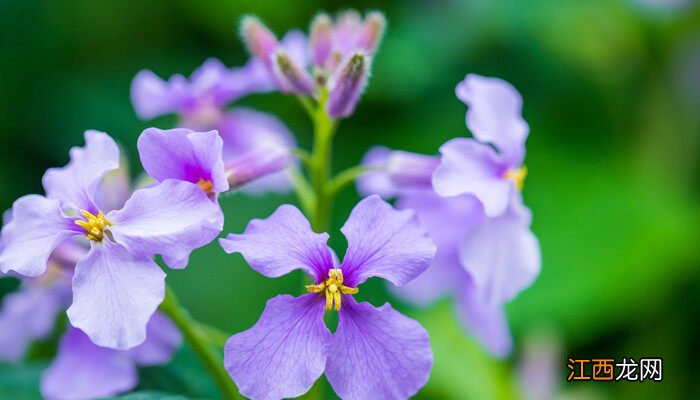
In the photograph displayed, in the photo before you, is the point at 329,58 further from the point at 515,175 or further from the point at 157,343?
the point at 157,343

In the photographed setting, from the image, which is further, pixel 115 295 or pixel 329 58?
pixel 329 58

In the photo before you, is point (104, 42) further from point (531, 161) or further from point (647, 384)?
point (647, 384)

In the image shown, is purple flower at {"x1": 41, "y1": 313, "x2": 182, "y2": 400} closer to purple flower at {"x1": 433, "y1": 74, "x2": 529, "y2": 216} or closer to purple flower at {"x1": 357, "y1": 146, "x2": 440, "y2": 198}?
purple flower at {"x1": 357, "y1": 146, "x2": 440, "y2": 198}

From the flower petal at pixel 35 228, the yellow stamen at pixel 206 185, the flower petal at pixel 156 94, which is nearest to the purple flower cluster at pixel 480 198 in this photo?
the yellow stamen at pixel 206 185

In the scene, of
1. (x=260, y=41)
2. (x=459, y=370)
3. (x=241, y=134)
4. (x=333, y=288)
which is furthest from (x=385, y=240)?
(x=459, y=370)

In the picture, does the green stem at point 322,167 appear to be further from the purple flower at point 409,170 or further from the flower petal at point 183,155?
the flower petal at point 183,155

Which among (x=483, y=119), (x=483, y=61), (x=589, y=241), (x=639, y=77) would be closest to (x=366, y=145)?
(x=483, y=61)
